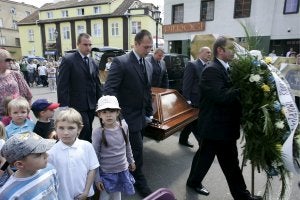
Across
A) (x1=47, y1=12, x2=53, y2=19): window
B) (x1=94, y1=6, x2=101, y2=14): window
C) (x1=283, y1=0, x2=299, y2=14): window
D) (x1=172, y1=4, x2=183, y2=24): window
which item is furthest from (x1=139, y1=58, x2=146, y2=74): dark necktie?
(x1=47, y1=12, x2=53, y2=19): window

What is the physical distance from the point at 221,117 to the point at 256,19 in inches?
610

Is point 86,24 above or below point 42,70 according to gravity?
above

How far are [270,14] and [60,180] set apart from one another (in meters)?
16.9

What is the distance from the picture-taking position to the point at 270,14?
15.7 m

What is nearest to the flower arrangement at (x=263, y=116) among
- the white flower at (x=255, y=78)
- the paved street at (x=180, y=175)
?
the white flower at (x=255, y=78)

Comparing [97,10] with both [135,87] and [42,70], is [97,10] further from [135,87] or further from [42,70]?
[135,87]

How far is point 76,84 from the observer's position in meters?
3.67

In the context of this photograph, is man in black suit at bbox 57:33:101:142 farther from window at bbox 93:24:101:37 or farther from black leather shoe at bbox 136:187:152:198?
window at bbox 93:24:101:37

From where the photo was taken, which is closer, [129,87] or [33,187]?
[33,187]

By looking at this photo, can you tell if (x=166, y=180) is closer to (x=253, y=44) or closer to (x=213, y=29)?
(x=253, y=44)

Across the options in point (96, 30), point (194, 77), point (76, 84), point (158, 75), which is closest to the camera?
point (76, 84)

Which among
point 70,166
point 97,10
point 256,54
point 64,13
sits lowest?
point 70,166

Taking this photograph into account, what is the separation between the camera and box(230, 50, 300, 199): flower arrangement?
2.63m

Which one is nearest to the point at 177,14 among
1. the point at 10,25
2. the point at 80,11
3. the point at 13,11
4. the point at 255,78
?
the point at 255,78
